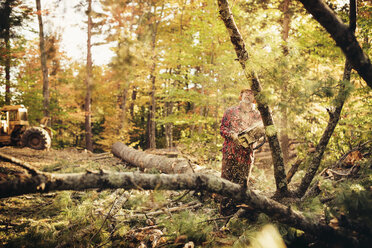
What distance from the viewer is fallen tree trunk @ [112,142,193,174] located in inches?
202

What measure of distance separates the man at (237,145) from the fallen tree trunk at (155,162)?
4.68 feet

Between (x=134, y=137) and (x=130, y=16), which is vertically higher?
(x=130, y=16)

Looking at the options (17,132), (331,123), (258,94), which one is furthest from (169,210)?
(17,132)

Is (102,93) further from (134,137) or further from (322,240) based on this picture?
(322,240)

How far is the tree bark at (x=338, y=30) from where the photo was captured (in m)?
1.73

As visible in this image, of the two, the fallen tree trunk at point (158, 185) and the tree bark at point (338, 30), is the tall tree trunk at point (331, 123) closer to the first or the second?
the tree bark at point (338, 30)

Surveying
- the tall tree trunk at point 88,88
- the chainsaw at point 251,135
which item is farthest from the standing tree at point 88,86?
the chainsaw at point 251,135

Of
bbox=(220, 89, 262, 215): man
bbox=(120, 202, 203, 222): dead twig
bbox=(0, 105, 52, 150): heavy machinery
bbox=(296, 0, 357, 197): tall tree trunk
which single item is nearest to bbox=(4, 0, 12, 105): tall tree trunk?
bbox=(0, 105, 52, 150): heavy machinery

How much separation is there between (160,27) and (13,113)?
878 cm

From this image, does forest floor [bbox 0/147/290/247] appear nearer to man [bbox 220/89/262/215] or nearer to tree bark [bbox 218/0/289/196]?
man [bbox 220/89/262/215]

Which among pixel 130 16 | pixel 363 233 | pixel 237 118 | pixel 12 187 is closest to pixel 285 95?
pixel 237 118

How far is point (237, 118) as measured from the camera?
11.5 ft

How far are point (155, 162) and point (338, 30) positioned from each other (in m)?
5.24

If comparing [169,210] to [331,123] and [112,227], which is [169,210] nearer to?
[112,227]
